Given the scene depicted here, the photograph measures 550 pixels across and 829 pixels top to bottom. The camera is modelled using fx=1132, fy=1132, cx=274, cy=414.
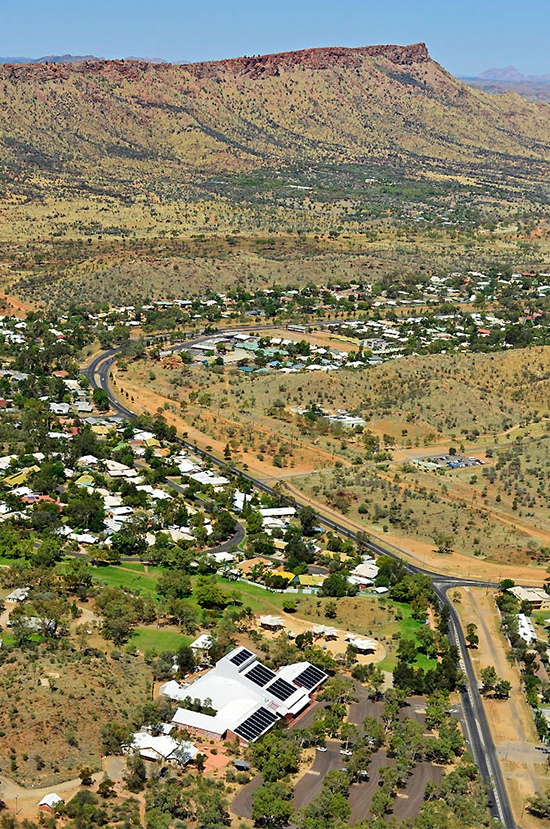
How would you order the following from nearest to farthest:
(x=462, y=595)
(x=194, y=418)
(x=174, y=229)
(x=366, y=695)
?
1. (x=366, y=695)
2. (x=462, y=595)
3. (x=194, y=418)
4. (x=174, y=229)

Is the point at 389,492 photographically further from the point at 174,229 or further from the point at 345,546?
the point at 174,229

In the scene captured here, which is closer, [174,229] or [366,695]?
[366,695]

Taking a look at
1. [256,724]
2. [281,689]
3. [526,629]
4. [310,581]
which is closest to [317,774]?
[256,724]

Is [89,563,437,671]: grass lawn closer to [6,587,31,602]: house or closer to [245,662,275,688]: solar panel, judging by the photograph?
[6,587,31,602]: house

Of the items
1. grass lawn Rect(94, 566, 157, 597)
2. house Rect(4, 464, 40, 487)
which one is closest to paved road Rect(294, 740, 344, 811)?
grass lawn Rect(94, 566, 157, 597)

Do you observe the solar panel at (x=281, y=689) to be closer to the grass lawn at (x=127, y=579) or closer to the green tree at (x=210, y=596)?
the green tree at (x=210, y=596)

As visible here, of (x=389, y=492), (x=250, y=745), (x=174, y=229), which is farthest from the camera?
(x=174, y=229)

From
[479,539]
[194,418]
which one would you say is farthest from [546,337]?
Result: [479,539]
